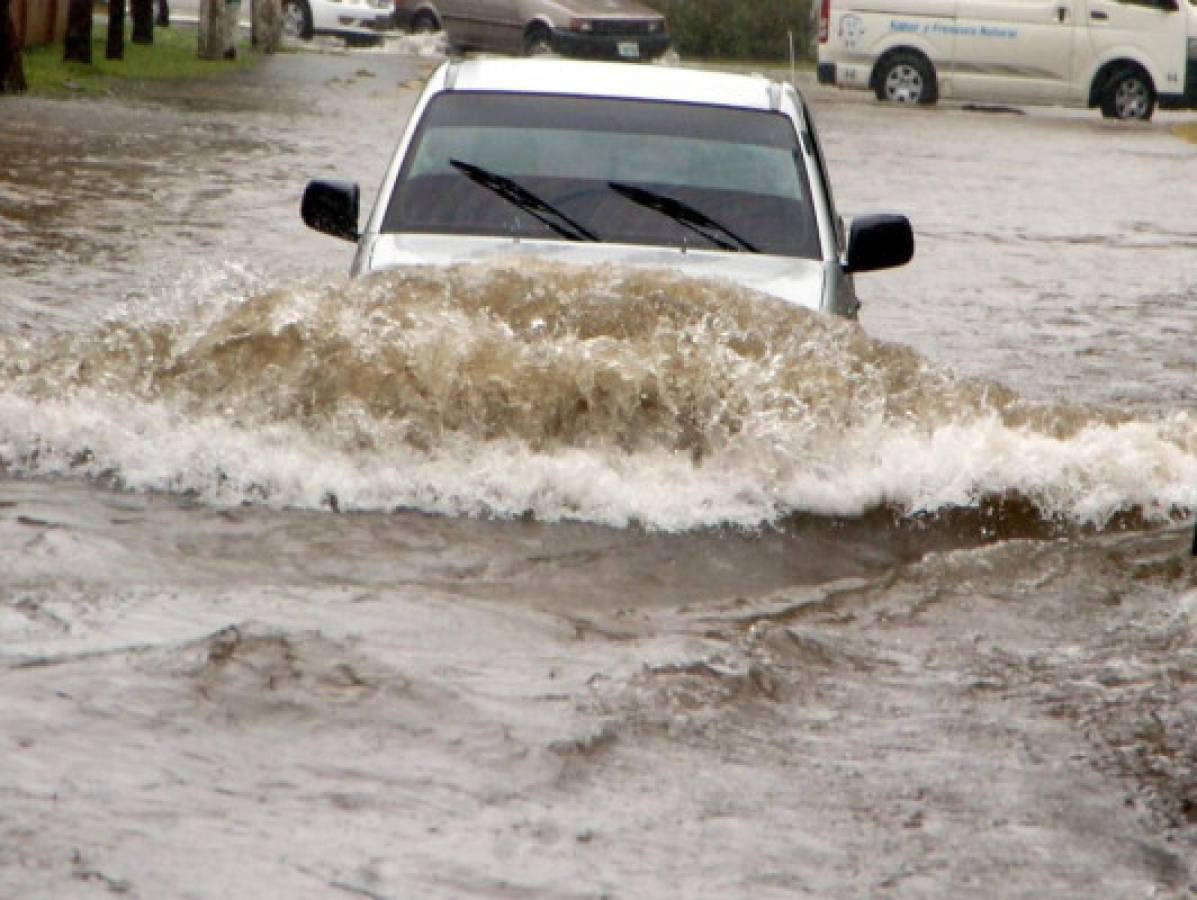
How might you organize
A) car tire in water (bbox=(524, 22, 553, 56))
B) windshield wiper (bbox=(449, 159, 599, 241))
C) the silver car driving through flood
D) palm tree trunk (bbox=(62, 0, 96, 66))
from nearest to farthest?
the silver car driving through flood → windshield wiper (bbox=(449, 159, 599, 241)) → palm tree trunk (bbox=(62, 0, 96, 66)) → car tire in water (bbox=(524, 22, 553, 56))

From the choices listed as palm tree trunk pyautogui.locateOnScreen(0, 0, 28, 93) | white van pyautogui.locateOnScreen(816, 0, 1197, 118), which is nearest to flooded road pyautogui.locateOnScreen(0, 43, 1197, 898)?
palm tree trunk pyautogui.locateOnScreen(0, 0, 28, 93)

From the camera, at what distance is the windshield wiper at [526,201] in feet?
25.4

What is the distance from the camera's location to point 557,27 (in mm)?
34906

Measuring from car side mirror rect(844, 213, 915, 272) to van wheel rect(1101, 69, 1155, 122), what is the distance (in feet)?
76.8

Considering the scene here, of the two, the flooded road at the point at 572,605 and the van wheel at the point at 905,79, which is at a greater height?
the van wheel at the point at 905,79

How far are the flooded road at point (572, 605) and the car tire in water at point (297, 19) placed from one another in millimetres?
29003

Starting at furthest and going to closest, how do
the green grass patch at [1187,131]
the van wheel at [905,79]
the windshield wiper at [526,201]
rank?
the van wheel at [905,79]
the green grass patch at [1187,131]
the windshield wiper at [526,201]

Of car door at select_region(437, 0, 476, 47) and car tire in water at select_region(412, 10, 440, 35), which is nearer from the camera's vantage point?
car door at select_region(437, 0, 476, 47)

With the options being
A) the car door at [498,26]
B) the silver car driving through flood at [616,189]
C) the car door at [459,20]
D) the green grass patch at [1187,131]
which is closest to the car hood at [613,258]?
the silver car driving through flood at [616,189]

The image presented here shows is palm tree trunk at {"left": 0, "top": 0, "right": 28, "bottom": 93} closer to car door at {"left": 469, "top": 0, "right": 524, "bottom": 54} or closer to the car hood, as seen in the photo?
car door at {"left": 469, "top": 0, "right": 524, "bottom": 54}

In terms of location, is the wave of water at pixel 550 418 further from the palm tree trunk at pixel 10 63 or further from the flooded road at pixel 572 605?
the palm tree trunk at pixel 10 63

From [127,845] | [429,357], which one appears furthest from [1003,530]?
[127,845]

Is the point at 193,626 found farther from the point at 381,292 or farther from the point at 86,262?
the point at 86,262

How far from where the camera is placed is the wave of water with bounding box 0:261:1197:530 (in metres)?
7.23
